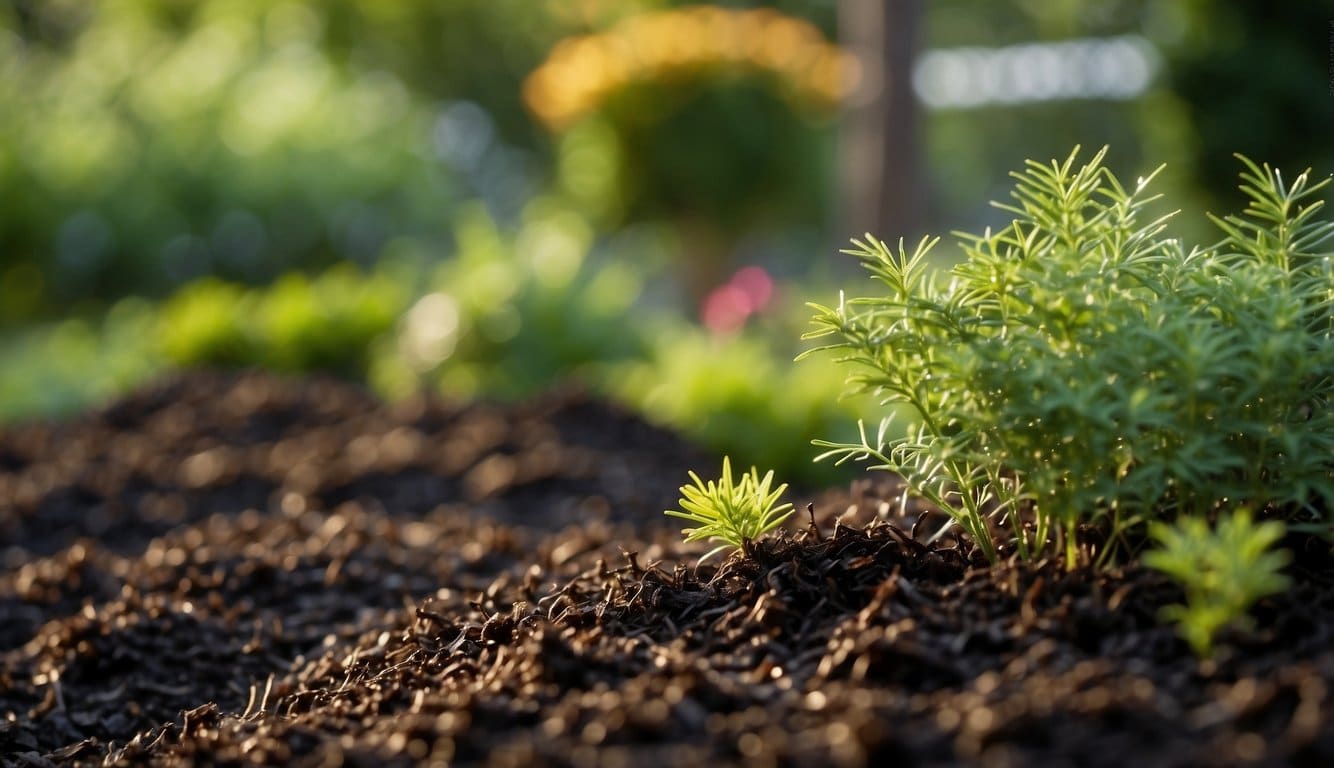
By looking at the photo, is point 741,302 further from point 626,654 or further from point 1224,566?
point 1224,566

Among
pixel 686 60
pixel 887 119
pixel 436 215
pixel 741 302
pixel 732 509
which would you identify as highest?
pixel 686 60

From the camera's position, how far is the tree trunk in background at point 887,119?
29.0ft

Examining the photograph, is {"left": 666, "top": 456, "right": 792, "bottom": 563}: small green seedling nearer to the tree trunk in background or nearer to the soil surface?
the soil surface

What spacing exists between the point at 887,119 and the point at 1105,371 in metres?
7.44

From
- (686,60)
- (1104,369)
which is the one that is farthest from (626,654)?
(686,60)

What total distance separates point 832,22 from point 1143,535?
26.5 meters

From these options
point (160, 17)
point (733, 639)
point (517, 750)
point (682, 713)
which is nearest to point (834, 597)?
point (733, 639)

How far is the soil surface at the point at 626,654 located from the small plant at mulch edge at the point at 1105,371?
0.49 feet

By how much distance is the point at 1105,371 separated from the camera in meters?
1.87

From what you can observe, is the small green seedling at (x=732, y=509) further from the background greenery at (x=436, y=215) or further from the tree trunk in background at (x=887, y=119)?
the tree trunk in background at (x=887, y=119)

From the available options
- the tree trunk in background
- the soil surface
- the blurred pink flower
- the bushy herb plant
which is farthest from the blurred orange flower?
the bushy herb plant

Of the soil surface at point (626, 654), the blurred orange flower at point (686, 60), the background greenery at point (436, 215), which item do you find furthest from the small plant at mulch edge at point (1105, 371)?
the blurred orange flower at point (686, 60)

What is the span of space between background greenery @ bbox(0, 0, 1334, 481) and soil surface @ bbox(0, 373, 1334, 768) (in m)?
2.89

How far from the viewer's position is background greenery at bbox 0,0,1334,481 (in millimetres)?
7648
